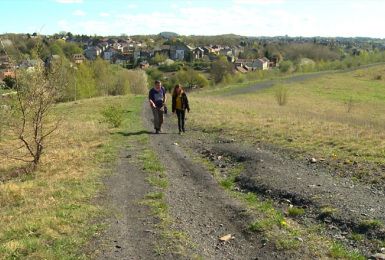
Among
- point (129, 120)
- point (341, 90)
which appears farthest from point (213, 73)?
point (129, 120)

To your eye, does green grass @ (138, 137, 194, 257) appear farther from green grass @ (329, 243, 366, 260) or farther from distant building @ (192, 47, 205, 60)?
distant building @ (192, 47, 205, 60)

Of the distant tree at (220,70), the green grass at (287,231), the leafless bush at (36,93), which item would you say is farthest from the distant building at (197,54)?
the green grass at (287,231)

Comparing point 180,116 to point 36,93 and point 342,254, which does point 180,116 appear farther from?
point 342,254

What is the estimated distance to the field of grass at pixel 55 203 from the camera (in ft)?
18.4

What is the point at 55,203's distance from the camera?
24.5ft

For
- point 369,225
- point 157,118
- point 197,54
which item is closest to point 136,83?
point 157,118

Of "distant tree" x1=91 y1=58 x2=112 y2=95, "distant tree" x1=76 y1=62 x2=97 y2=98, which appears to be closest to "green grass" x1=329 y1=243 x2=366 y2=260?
"distant tree" x1=76 y1=62 x2=97 y2=98

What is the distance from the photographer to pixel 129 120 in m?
20.0

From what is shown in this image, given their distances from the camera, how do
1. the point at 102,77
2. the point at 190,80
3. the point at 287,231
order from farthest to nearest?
1. the point at 190,80
2. the point at 102,77
3. the point at 287,231

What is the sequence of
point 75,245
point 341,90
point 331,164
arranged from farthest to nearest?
point 341,90, point 331,164, point 75,245

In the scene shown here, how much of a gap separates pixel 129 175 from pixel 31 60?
11.8 ft

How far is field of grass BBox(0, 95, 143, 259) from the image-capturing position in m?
5.61

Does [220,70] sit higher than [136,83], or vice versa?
[220,70]

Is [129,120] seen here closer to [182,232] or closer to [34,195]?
[34,195]
